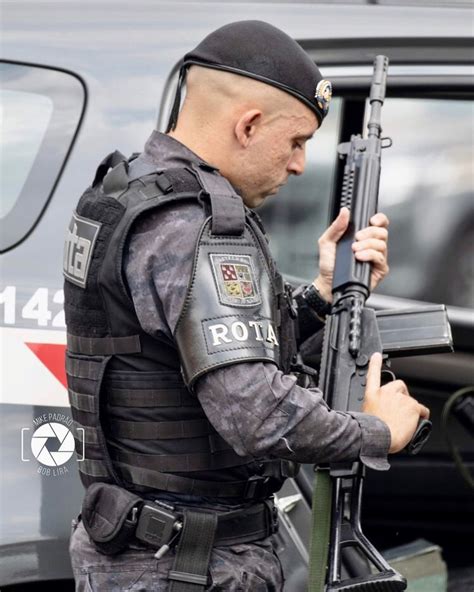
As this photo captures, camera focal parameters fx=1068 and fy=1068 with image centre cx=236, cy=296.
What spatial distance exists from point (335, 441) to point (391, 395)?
0.20 m

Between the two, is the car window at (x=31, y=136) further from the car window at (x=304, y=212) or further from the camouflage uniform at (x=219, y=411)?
the car window at (x=304, y=212)

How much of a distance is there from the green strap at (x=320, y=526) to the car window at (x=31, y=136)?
2.59 ft

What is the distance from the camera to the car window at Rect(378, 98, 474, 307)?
2.46 m

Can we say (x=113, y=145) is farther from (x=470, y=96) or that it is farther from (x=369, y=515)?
(x=369, y=515)

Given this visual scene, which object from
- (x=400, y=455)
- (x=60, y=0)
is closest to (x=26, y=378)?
(x=60, y=0)

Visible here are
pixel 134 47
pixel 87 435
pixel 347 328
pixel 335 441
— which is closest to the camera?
pixel 335 441

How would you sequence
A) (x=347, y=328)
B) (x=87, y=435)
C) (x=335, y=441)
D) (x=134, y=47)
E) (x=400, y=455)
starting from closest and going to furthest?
(x=335, y=441) < (x=87, y=435) < (x=347, y=328) < (x=134, y=47) < (x=400, y=455)

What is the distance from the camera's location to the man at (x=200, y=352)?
170cm

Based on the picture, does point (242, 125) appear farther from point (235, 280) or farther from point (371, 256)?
point (371, 256)

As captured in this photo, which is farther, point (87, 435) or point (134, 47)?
point (134, 47)

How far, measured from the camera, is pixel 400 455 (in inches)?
105

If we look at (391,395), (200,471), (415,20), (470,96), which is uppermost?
(415,20)

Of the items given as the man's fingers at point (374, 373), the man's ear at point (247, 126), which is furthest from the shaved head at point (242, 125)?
the man's fingers at point (374, 373)

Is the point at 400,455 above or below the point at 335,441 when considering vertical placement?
below
